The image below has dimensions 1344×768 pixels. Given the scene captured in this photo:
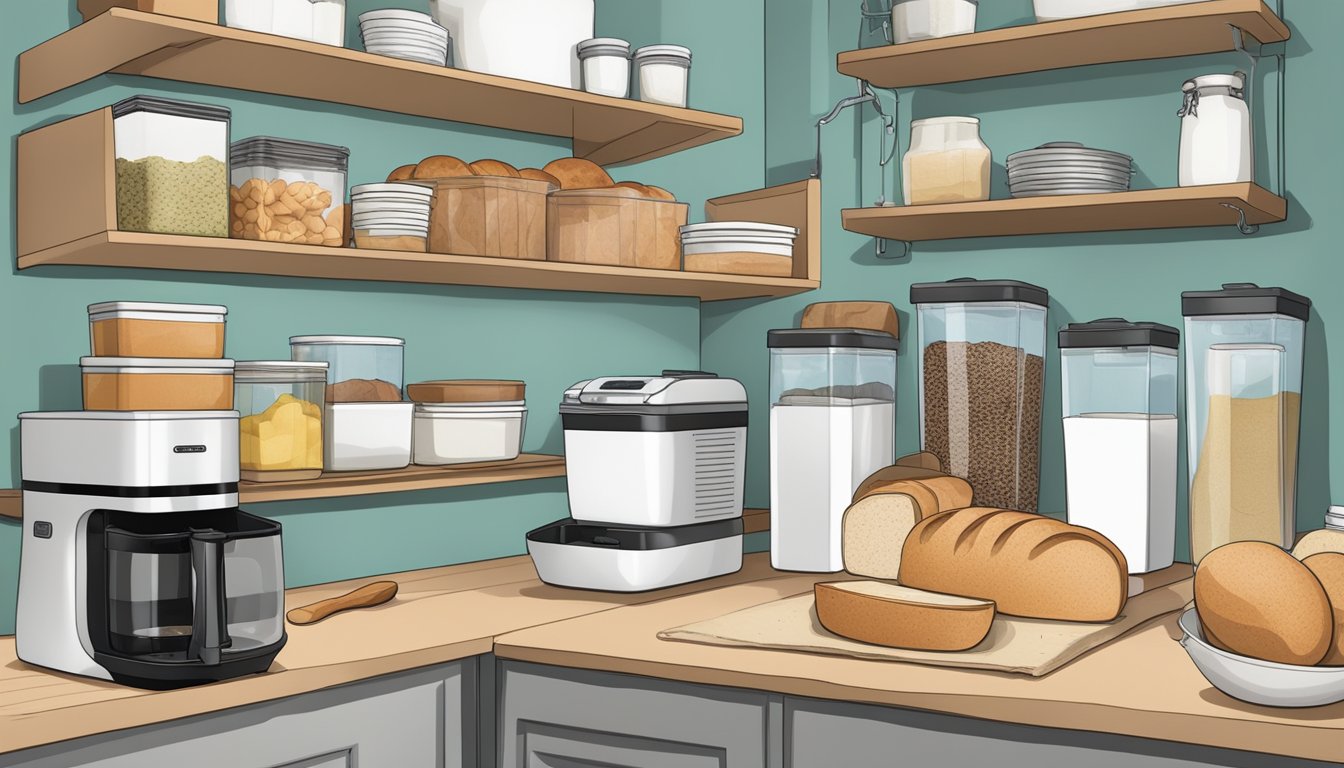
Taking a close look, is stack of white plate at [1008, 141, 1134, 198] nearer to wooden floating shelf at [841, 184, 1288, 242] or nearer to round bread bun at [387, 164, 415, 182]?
wooden floating shelf at [841, 184, 1288, 242]

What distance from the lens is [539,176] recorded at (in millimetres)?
2164

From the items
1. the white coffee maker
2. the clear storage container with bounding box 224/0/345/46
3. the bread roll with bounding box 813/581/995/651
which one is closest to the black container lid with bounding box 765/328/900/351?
the bread roll with bounding box 813/581/995/651

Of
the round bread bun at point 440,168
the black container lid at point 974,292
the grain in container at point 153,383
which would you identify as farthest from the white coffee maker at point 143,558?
the black container lid at point 974,292

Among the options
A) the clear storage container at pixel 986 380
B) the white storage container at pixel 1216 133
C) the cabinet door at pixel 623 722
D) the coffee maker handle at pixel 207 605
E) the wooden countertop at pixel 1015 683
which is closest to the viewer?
the wooden countertop at pixel 1015 683

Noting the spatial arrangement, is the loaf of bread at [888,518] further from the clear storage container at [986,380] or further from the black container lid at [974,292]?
the black container lid at [974,292]

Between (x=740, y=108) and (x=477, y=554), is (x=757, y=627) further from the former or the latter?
(x=740, y=108)

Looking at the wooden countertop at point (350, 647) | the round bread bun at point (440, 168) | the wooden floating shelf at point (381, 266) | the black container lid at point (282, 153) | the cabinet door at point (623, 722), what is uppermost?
the round bread bun at point (440, 168)

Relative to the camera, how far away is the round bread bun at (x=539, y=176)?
7.00 feet

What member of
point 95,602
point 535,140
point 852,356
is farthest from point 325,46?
point 852,356

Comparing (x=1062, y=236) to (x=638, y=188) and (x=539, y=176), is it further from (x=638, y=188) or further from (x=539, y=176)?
(x=539, y=176)

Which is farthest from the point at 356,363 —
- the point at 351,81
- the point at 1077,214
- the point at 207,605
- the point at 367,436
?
the point at 1077,214

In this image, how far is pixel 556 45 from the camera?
7.10 feet

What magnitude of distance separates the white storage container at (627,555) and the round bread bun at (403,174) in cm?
65

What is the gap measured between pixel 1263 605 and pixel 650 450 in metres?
0.94
